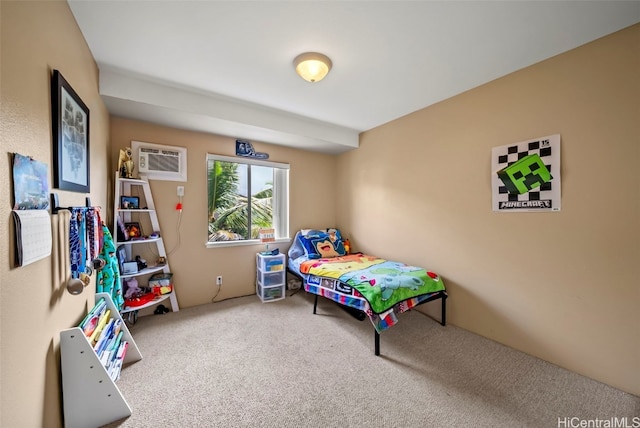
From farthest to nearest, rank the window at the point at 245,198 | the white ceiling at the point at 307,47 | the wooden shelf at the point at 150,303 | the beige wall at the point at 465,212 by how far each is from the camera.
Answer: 1. the window at the point at 245,198
2. the wooden shelf at the point at 150,303
3. the white ceiling at the point at 307,47
4. the beige wall at the point at 465,212

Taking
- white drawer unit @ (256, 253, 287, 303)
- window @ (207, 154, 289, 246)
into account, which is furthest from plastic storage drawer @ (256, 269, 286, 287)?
window @ (207, 154, 289, 246)

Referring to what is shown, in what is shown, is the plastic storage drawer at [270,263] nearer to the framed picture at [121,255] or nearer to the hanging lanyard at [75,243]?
the framed picture at [121,255]

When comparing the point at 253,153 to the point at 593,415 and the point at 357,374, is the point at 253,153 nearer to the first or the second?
the point at 357,374

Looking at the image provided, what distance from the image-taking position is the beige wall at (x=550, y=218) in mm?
1575

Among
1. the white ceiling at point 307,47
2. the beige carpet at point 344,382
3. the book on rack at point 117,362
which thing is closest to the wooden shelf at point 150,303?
the beige carpet at point 344,382

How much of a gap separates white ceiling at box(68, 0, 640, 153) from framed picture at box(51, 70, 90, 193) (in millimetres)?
578

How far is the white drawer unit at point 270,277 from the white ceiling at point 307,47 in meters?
1.71

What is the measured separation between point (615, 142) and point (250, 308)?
3.58m

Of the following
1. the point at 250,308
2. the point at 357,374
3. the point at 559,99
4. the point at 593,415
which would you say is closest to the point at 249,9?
the point at 559,99

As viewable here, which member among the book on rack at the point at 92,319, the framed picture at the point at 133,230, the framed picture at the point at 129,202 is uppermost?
the framed picture at the point at 129,202

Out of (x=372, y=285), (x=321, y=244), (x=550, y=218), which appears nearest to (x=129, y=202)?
(x=321, y=244)

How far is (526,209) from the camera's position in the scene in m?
1.98

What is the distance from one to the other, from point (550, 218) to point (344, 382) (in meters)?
2.07

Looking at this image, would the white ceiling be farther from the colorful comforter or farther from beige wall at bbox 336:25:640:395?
the colorful comforter
